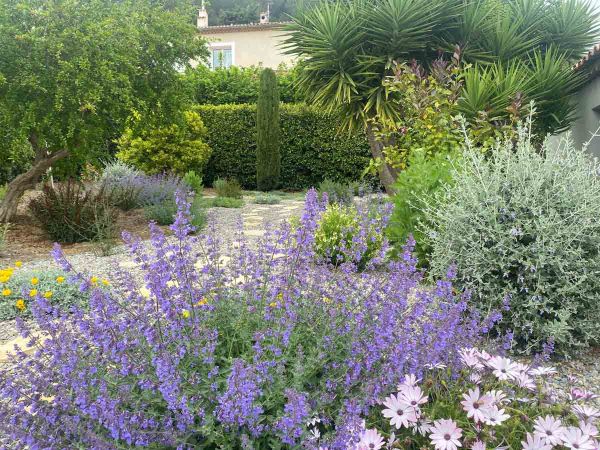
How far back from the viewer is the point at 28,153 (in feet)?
25.8

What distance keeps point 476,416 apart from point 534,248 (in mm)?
1505

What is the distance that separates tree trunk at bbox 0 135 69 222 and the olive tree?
0.01 m

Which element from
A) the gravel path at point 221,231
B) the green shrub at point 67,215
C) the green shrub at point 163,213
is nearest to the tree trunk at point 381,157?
the gravel path at point 221,231

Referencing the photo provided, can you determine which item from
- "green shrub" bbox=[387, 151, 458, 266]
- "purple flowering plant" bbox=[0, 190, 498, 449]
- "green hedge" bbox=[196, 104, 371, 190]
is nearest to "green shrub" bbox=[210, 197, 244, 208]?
"green hedge" bbox=[196, 104, 371, 190]

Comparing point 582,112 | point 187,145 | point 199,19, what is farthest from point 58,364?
point 199,19

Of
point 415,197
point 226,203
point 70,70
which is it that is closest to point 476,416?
point 415,197

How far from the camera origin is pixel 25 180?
21.2 feet

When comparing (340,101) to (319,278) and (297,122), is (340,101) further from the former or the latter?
(319,278)

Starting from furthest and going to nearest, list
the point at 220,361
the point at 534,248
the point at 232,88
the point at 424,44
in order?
the point at 232,88
the point at 424,44
the point at 534,248
the point at 220,361

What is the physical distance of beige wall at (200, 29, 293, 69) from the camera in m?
18.4

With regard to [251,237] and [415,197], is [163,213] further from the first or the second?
[415,197]

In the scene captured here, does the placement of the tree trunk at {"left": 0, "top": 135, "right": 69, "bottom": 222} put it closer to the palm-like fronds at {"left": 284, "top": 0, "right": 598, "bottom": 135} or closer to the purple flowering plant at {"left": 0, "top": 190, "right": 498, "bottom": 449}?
the palm-like fronds at {"left": 284, "top": 0, "right": 598, "bottom": 135}

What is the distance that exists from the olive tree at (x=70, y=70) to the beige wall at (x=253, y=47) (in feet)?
40.5

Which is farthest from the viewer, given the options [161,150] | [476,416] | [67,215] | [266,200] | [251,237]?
[161,150]
